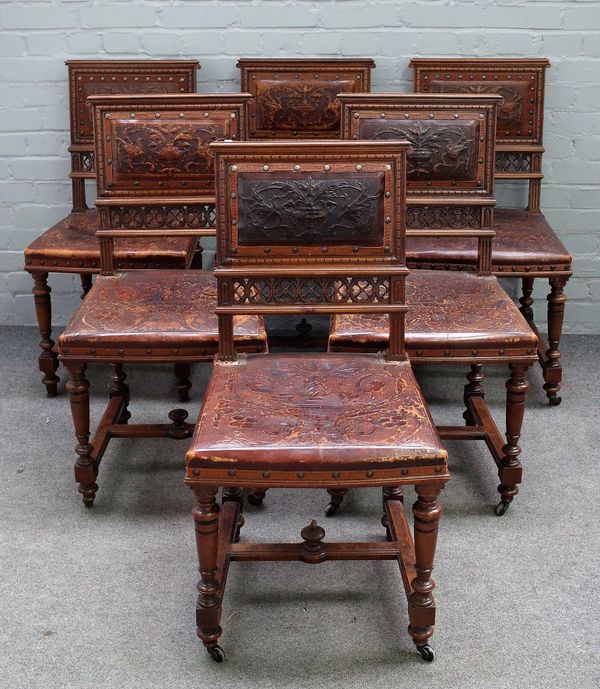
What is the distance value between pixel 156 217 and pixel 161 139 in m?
0.23

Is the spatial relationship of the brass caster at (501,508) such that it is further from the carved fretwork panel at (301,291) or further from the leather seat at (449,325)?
the carved fretwork panel at (301,291)

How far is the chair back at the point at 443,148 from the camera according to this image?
Answer: 3.19m

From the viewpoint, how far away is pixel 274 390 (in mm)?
2494

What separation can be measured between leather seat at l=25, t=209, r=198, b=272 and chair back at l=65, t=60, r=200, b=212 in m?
0.38

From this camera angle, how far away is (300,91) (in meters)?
3.93

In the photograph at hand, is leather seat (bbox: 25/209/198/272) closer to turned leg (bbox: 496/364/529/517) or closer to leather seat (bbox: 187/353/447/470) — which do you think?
leather seat (bbox: 187/353/447/470)

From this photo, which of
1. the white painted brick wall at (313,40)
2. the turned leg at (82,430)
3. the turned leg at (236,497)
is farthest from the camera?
the white painted brick wall at (313,40)

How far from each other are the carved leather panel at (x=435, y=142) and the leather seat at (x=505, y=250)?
0.24 m

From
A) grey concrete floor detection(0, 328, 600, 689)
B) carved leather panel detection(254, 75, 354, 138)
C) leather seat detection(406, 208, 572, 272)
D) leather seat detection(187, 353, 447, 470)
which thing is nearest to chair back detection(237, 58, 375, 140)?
carved leather panel detection(254, 75, 354, 138)

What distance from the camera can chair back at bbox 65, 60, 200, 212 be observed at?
12.9 ft

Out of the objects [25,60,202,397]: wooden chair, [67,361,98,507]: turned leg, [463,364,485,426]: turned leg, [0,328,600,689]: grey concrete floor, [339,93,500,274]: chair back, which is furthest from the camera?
[25,60,202,397]: wooden chair

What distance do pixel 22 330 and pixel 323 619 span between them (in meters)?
2.31

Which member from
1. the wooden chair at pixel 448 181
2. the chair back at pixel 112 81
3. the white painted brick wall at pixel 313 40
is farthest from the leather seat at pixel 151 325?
the white painted brick wall at pixel 313 40

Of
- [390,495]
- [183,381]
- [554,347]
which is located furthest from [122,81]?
[390,495]
